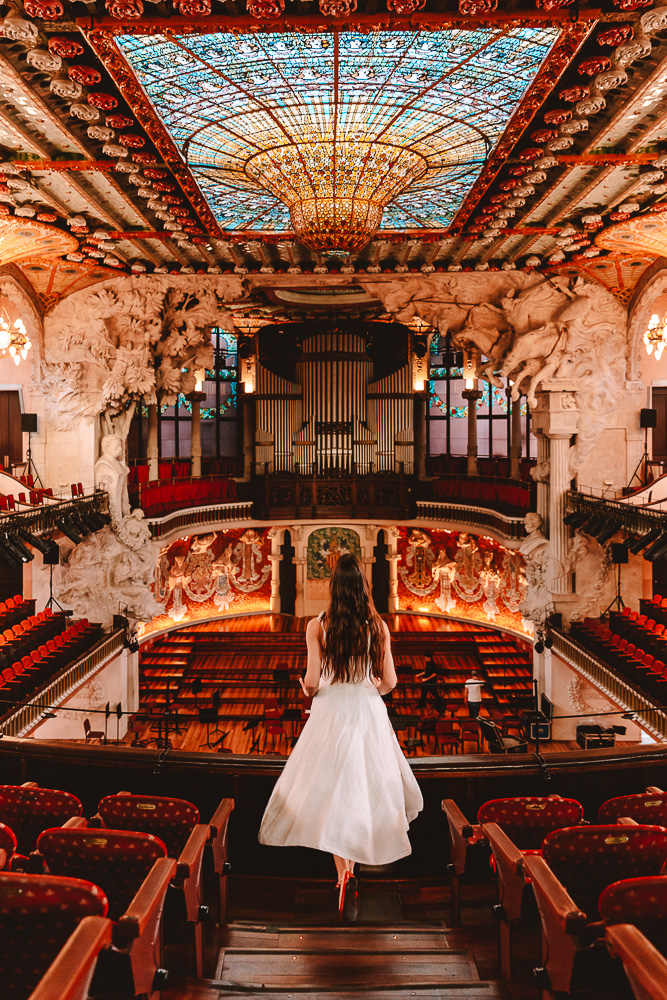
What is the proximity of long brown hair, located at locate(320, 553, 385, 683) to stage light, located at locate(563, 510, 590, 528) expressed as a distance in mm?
12205

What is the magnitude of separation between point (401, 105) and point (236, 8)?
275 cm

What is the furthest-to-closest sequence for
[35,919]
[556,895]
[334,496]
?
1. [334,496]
2. [556,895]
3. [35,919]

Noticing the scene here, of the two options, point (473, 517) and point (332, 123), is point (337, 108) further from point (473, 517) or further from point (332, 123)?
point (473, 517)

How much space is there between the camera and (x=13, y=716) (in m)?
10.8

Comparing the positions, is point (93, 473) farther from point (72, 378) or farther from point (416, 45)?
point (416, 45)

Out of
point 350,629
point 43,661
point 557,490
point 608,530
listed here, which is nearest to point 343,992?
point 350,629

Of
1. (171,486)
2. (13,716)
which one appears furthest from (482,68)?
(171,486)

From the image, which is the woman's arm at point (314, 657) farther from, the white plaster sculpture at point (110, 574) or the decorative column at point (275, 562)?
the decorative column at point (275, 562)

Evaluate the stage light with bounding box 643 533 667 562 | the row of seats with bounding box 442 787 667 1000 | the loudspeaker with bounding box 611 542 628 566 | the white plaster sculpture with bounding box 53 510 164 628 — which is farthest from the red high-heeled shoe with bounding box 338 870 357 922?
the white plaster sculpture with bounding box 53 510 164 628

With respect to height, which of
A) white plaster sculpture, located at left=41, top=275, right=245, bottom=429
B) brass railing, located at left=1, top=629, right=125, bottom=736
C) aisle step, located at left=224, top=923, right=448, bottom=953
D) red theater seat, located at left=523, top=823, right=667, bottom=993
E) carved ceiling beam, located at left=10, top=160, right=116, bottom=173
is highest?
carved ceiling beam, located at left=10, top=160, right=116, bottom=173

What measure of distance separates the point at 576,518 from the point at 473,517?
5663 mm

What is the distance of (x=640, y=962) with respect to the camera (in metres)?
1.85

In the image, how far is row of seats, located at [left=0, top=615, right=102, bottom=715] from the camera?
1170 centimetres

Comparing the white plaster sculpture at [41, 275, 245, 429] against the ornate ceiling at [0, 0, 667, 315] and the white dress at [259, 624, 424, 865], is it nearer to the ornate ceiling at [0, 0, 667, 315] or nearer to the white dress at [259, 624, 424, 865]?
the ornate ceiling at [0, 0, 667, 315]
